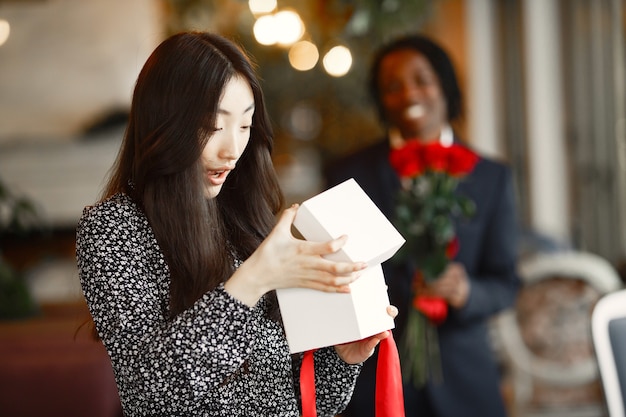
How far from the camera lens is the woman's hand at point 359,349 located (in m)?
1.10

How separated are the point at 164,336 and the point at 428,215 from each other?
1107 mm

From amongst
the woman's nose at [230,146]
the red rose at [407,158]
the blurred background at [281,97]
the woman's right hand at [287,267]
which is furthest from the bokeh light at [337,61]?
the woman's right hand at [287,267]

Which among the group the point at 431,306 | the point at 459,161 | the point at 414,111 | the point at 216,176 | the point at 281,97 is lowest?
the point at 431,306

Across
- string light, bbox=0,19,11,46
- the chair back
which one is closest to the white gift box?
the chair back

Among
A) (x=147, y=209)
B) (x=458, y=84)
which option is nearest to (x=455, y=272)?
(x=458, y=84)

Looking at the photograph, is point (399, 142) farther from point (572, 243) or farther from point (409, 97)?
point (572, 243)

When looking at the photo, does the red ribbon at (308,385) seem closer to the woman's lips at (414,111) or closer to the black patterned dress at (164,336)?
the black patterned dress at (164,336)

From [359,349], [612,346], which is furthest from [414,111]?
[359,349]

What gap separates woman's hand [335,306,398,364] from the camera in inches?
43.3

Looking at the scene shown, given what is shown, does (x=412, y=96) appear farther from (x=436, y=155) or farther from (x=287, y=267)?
(x=287, y=267)

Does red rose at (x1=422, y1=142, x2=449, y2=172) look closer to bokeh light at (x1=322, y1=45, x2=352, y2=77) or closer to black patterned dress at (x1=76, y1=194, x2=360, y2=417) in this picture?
black patterned dress at (x1=76, y1=194, x2=360, y2=417)

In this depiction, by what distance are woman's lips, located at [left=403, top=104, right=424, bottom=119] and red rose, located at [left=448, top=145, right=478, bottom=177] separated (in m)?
0.15

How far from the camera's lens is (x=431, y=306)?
1.98 meters

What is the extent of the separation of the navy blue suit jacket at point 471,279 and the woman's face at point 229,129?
1.00 meters
